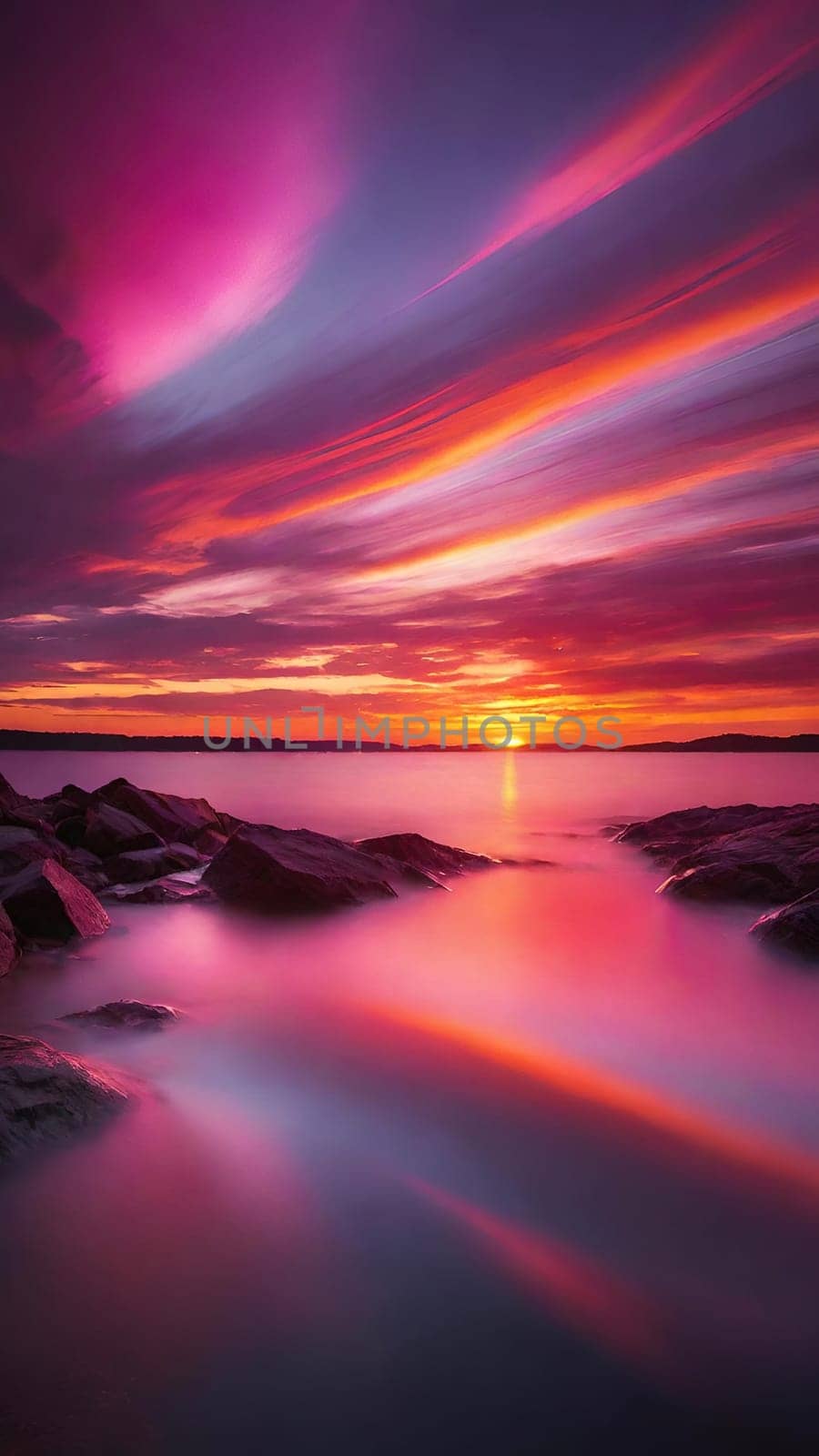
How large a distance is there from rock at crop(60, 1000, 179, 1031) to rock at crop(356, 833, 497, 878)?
8359 millimetres

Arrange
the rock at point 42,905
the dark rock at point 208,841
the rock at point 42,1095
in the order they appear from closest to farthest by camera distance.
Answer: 1. the rock at point 42,1095
2. the rock at point 42,905
3. the dark rock at point 208,841

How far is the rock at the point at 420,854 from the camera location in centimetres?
1620

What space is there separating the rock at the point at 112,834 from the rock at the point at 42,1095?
11398 millimetres

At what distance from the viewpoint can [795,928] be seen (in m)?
9.62

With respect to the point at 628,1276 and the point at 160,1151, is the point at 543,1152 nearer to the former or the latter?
the point at 628,1276

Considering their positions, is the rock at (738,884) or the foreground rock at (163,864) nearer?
the foreground rock at (163,864)

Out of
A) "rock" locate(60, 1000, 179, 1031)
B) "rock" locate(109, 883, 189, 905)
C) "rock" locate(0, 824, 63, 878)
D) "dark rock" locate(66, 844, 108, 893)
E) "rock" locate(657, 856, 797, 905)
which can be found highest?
"rock" locate(0, 824, 63, 878)

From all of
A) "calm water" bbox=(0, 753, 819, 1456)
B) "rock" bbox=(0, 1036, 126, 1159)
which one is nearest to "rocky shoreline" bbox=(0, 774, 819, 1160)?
"rock" bbox=(0, 1036, 126, 1159)

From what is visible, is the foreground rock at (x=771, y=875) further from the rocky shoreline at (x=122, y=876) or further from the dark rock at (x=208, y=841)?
the dark rock at (x=208, y=841)

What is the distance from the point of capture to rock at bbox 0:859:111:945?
9.95 metres

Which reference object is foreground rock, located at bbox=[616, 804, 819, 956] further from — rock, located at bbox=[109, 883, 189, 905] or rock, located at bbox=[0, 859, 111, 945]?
rock, located at bbox=[0, 859, 111, 945]

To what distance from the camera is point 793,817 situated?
15203mm

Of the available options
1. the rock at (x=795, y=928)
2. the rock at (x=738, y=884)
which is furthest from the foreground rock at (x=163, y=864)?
the rock at (x=795, y=928)

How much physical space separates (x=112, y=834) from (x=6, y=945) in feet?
24.8
